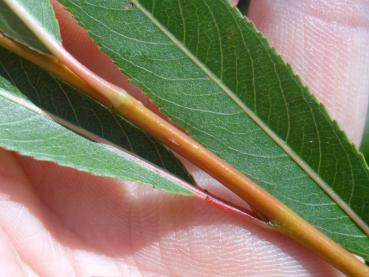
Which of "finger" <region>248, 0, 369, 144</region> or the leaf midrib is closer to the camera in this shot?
the leaf midrib

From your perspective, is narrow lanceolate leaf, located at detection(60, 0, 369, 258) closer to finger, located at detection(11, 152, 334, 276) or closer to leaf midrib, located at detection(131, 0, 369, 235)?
leaf midrib, located at detection(131, 0, 369, 235)

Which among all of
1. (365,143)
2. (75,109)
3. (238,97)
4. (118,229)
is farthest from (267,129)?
(365,143)

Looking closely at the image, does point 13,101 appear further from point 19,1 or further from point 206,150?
point 206,150

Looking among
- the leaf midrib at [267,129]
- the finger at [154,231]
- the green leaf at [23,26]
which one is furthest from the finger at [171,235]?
the green leaf at [23,26]

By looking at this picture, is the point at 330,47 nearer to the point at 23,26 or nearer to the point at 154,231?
the point at 154,231

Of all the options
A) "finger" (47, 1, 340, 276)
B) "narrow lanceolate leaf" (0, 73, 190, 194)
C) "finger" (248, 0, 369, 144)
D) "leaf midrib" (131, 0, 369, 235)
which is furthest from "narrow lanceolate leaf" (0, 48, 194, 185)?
"finger" (248, 0, 369, 144)

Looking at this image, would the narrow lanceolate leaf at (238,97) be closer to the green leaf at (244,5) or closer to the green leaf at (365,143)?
the green leaf at (365,143)
